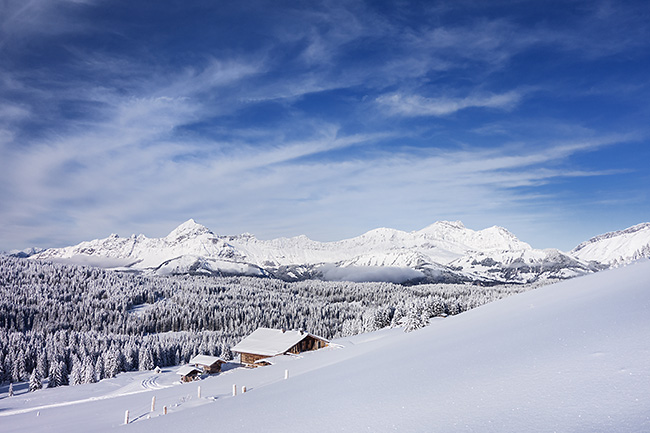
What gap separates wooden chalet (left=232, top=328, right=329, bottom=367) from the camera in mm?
61812

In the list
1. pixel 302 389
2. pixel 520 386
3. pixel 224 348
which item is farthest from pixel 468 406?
pixel 224 348

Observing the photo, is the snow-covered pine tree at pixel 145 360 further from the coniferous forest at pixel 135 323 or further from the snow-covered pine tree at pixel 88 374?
the snow-covered pine tree at pixel 88 374

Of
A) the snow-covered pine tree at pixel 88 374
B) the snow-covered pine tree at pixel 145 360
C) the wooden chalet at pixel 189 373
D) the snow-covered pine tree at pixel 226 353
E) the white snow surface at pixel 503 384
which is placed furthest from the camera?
the snow-covered pine tree at pixel 226 353

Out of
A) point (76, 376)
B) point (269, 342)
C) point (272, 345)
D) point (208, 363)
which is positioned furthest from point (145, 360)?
Result: point (272, 345)

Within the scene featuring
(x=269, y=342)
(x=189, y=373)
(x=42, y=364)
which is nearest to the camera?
(x=189, y=373)

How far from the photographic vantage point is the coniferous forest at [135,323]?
8806cm

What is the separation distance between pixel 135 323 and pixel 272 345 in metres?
114

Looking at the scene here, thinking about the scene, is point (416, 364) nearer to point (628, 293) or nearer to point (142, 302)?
point (628, 293)

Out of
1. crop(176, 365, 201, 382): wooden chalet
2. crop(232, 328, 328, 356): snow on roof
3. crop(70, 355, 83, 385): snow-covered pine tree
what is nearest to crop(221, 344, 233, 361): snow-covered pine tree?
crop(232, 328, 328, 356): snow on roof

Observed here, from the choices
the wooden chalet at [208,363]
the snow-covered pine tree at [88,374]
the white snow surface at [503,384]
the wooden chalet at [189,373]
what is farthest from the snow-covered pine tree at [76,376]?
the white snow surface at [503,384]

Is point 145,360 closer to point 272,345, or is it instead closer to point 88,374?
point 88,374

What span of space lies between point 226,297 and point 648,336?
20078cm

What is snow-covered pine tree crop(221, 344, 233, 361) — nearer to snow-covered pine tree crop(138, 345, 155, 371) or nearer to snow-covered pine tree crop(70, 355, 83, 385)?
snow-covered pine tree crop(138, 345, 155, 371)

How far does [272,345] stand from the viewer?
64.2 metres
